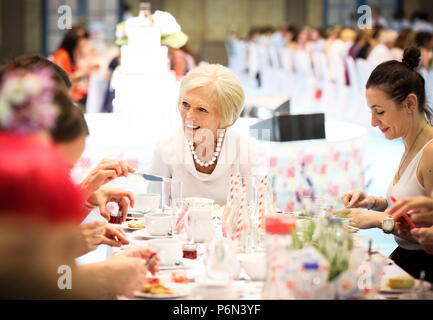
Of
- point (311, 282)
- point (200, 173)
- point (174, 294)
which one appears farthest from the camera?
point (200, 173)

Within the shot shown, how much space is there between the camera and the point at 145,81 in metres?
5.27

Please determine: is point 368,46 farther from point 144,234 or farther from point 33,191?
point 33,191

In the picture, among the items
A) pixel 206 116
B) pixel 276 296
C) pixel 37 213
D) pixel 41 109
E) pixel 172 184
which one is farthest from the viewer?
pixel 206 116

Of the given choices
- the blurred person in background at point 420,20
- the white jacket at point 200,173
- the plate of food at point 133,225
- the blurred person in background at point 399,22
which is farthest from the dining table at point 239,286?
the blurred person in background at point 399,22

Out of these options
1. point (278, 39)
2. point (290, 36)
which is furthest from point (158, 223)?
point (278, 39)

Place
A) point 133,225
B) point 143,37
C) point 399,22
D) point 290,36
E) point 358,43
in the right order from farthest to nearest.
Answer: point 399,22, point 290,36, point 358,43, point 143,37, point 133,225

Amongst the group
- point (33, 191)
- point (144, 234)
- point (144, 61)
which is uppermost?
point (144, 61)

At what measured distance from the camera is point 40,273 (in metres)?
1.45

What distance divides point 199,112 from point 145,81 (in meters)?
1.90

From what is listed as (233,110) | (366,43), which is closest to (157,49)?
(233,110)

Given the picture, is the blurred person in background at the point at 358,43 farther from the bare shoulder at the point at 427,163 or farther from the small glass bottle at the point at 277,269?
the small glass bottle at the point at 277,269

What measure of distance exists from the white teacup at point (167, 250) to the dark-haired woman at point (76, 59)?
638 cm
